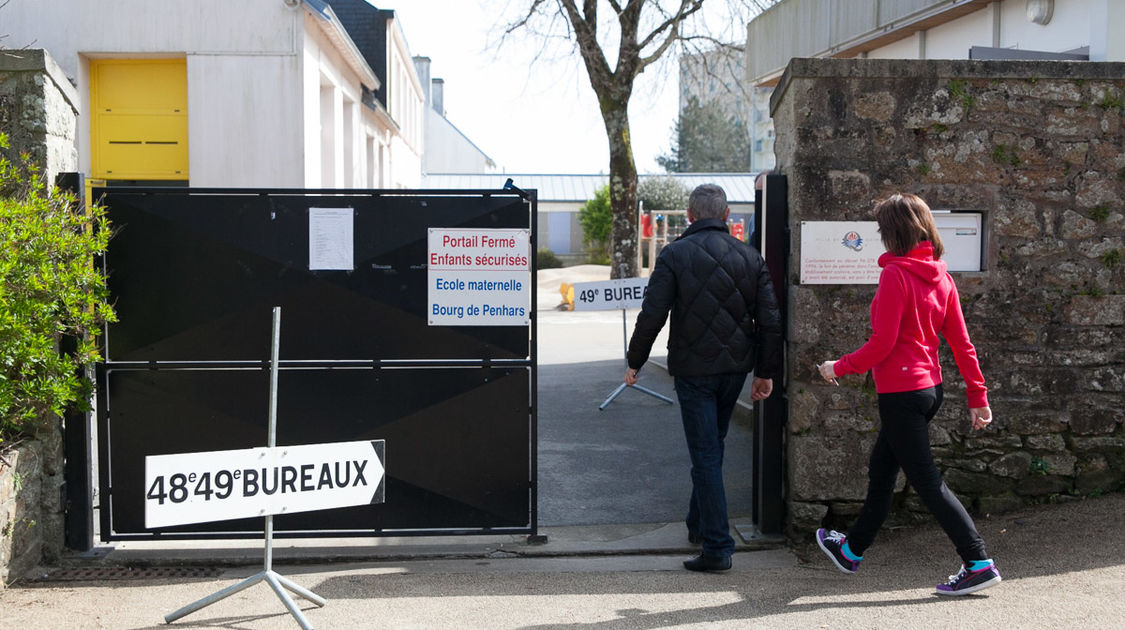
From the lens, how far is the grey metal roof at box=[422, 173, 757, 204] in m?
52.0

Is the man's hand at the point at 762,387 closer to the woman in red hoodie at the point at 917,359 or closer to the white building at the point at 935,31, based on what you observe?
the woman in red hoodie at the point at 917,359

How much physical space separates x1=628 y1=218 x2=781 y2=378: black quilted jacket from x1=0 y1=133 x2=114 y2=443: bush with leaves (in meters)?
2.69

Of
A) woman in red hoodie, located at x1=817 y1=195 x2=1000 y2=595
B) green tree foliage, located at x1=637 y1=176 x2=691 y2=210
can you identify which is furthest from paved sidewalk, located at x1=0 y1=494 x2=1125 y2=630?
green tree foliage, located at x1=637 y1=176 x2=691 y2=210

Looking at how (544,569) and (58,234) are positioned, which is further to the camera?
(544,569)

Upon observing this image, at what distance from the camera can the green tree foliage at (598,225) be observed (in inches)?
1662

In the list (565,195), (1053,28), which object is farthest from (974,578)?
(565,195)

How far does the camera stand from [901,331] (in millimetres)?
4930

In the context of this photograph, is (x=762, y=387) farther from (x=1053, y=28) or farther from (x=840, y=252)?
(x=1053, y=28)

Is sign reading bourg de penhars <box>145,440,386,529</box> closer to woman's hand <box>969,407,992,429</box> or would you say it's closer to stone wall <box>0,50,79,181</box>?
stone wall <box>0,50,79,181</box>

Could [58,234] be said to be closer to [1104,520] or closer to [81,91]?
[1104,520]

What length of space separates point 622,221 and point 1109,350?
18.1 metres

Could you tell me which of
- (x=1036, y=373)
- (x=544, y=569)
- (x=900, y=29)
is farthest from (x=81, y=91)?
(x=1036, y=373)

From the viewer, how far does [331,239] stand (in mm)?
5738

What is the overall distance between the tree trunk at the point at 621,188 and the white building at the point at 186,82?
853 cm
